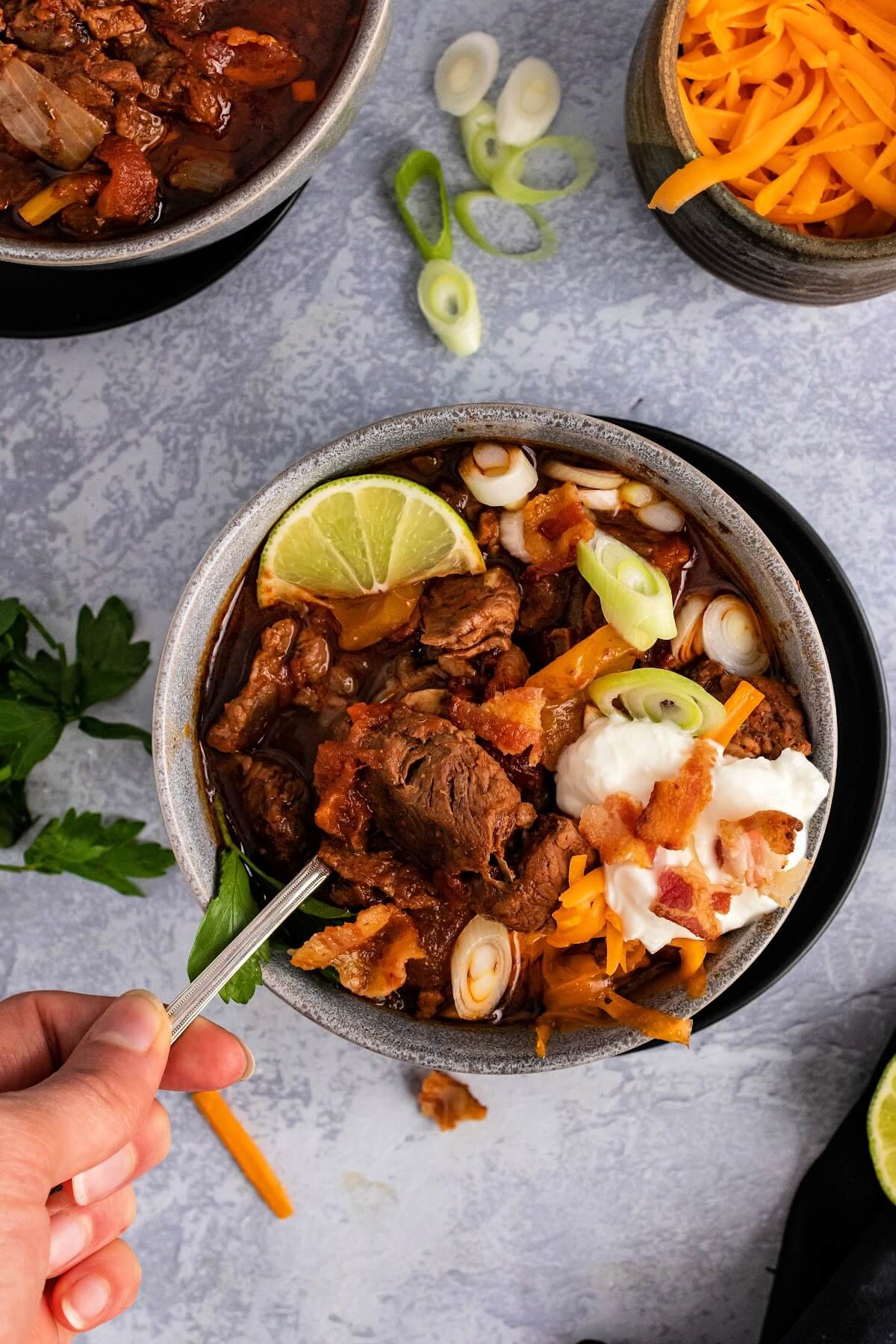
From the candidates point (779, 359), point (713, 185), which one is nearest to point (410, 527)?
point (713, 185)

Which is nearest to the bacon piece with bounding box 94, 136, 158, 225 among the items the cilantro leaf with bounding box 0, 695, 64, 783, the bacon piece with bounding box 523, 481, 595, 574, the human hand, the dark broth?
the dark broth

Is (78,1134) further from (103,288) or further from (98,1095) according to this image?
(103,288)

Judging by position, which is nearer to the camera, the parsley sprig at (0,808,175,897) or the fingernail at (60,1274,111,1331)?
the fingernail at (60,1274,111,1331)

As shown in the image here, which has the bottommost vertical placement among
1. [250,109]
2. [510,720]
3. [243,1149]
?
[243,1149]

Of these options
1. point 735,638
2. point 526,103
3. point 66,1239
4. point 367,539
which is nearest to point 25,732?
point 367,539

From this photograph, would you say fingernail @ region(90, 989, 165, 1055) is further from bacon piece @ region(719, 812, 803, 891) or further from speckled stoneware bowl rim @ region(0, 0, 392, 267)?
speckled stoneware bowl rim @ region(0, 0, 392, 267)

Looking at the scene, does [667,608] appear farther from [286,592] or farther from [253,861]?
[253,861]
